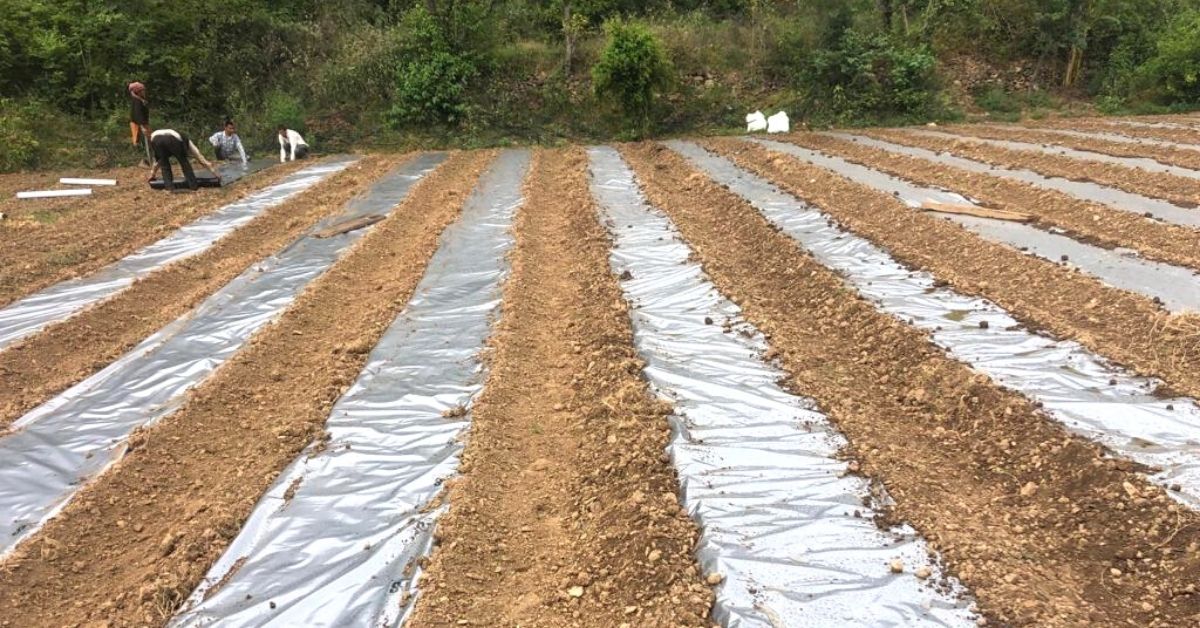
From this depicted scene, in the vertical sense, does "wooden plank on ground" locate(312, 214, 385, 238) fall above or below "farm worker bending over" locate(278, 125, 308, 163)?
below

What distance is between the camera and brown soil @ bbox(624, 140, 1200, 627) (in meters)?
2.46

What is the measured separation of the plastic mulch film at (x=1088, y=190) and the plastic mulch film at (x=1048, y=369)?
9.53ft

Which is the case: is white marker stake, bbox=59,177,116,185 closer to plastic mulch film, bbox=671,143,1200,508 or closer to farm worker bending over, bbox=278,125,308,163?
farm worker bending over, bbox=278,125,308,163

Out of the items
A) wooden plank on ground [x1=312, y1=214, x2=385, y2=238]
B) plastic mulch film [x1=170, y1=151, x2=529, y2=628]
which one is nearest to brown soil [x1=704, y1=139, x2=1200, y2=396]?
plastic mulch film [x1=170, y1=151, x2=529, y2=628]

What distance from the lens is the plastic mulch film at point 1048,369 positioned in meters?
3.11

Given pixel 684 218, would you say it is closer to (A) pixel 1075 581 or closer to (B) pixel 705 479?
(B) pixel 705 479

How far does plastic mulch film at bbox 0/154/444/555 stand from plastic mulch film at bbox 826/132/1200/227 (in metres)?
7.80

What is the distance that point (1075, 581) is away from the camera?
8.38ft

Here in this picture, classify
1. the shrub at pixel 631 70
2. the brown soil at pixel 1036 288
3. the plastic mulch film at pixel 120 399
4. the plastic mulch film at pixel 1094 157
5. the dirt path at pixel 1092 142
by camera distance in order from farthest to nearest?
the shrub at pixel 631 70
the dirt path at pixel 1092 142
the plastic mulch film at pixel 1094 157
the brown soil at pixel 1036 288
the plastic mulch film at pixel 120 399

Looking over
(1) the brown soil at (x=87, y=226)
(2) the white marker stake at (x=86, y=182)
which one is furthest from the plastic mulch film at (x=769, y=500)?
(2) the white marker stake at (x=86, y=182)

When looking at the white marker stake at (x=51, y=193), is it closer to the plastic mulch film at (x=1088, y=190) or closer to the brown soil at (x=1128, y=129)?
the plastic mulch film at (x=1088, y=190)

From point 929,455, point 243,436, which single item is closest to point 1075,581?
point 929,455

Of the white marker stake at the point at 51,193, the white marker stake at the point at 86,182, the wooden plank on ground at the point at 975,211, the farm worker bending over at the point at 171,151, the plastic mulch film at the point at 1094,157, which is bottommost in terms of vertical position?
the wooden plank on ground at the point at 975,211

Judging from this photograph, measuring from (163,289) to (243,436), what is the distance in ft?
10.1
